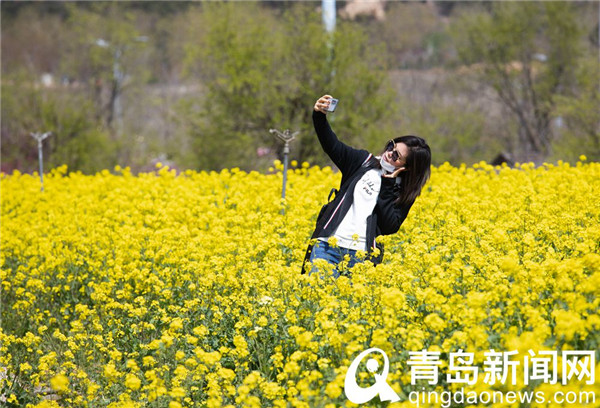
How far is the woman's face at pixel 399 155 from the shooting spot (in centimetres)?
546

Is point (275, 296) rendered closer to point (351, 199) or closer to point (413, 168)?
point (351, 199)

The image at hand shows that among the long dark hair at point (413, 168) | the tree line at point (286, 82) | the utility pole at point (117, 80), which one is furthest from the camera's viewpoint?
the utility pole at point (117, 80)

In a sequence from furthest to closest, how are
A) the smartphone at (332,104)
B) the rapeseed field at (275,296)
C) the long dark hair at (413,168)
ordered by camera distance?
the long dark hair at (413,168) < the smartphone at (332,104) < the rapeseed field at (275,296)

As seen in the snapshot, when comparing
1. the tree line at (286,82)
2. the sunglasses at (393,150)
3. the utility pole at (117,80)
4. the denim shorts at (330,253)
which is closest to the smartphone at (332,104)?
the sunglasses at (393,150)

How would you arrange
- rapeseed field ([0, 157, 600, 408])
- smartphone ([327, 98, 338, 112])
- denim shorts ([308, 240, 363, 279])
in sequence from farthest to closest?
denim shorts ([308, 240, 363, 279])
smartphone ([327, 98, 338, 112])
rapeseed field ([0, 157, 600, 408])

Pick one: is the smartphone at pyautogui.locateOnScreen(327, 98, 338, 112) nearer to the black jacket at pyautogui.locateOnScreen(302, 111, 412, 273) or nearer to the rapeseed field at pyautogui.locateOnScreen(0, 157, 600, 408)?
the black jacket at pyautogui.locateOnScreen(302, 111, 412, 273)

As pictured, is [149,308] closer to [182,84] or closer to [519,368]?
[519,368]

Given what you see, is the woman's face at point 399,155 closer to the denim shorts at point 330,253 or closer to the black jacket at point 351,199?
the black jacket at point 351,199

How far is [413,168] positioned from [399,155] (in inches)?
5.4

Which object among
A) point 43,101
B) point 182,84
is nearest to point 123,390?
point 43,101

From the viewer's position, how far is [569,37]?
28.9m

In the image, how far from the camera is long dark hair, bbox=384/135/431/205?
5.44m

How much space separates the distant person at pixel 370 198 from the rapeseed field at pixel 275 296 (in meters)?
0.28

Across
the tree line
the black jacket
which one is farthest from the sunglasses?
the tree line
